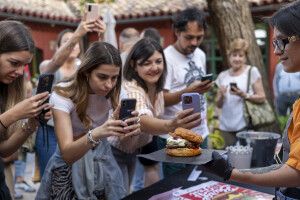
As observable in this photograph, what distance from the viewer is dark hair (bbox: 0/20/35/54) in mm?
1843

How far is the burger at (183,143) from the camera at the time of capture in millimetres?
2004

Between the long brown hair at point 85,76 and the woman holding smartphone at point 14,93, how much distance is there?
0.19 metres

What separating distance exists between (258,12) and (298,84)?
557cm

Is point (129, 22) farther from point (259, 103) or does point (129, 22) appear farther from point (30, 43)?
point (30, 43)

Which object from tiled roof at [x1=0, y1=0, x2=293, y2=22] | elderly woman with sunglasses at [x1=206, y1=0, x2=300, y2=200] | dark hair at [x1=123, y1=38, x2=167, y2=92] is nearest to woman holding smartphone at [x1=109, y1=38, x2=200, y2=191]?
dark hair at [x1=123, y1=38, x2=167, y2=92]

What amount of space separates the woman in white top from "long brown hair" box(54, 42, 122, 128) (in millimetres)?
1869

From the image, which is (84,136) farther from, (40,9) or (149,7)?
(40,9)

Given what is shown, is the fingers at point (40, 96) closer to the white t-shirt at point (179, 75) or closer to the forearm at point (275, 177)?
the forearm at point (275, 177)

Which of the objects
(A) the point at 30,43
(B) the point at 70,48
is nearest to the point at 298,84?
(B) the point at 70,48

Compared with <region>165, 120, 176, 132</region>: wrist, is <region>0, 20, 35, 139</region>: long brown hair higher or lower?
higher

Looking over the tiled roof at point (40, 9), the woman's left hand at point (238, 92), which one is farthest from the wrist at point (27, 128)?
the tiled roof at point (40, 9)

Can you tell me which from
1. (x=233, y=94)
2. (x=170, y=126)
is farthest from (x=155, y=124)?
(x=233, y=94)

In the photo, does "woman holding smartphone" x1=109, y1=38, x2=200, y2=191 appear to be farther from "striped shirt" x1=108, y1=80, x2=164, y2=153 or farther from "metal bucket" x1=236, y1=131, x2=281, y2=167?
"metal bucket" x1=236, y1=131, x2=281, y2=167

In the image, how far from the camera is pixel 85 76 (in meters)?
2.07
